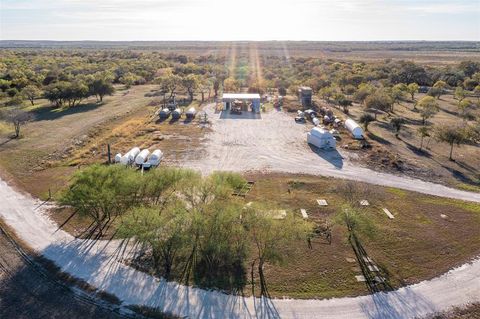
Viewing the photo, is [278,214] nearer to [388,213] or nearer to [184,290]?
[184,290]

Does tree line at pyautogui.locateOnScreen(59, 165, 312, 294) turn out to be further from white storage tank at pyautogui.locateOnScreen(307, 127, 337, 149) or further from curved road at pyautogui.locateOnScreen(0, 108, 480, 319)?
white storage tank at pyautogui.locateOnScreen(307, 127, 337, 149)

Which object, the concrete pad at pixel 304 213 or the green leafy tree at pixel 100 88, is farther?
the green leafy tree at pixel 100 88

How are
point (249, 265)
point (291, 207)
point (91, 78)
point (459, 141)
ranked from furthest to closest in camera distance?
1. point (91, 78)
2. point (459, 141)
3. point (291, 207)
4. point (249, 265)

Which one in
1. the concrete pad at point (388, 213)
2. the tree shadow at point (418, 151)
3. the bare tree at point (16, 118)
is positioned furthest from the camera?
the bare tree at point (16, 118)

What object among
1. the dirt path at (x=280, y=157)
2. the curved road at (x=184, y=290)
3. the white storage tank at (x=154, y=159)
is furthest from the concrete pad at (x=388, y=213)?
the white storage tank at (x=154, y=159)

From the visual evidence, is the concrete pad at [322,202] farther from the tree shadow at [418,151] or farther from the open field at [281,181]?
the tree shadow at [418,151]

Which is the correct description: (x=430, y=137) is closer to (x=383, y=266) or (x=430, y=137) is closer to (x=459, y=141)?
(x=459, y=141)

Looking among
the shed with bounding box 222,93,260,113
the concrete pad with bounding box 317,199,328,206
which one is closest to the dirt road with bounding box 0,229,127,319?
the concrete pad with bounding box 317,199,328,206


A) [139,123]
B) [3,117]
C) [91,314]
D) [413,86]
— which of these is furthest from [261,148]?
[413,86]
